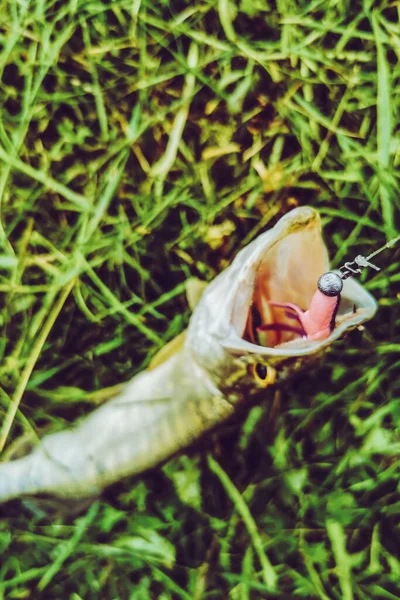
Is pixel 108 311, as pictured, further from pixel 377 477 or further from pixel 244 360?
pixel 377 477

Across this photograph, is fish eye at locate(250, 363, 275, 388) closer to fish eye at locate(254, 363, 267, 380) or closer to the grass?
fish eye at locate(254, 363, 267, 380)

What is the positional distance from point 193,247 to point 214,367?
725mm

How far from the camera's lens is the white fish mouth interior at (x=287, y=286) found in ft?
5.33

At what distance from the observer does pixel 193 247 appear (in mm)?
2291

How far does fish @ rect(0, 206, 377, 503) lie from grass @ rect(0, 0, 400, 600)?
→ 190mm

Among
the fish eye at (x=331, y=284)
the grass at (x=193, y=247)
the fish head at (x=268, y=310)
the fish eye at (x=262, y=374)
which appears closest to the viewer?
the fish eye at (x=331, y=284)

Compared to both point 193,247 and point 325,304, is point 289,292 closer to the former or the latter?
point 325,304

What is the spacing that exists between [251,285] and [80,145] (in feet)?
3.93

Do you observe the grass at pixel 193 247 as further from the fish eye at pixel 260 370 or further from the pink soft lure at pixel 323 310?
the pink soft lure at pixel 323 310

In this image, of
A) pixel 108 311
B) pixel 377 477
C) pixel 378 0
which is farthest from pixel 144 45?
pixel 377 477

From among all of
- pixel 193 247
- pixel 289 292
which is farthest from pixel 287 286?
pixel 193 247

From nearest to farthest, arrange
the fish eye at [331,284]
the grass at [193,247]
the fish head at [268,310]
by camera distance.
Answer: the fish eye at [331,284] → the fish head at [268,310] → the grass at [193,247]

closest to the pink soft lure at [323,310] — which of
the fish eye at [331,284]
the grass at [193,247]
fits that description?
the fish eye at [331,284]

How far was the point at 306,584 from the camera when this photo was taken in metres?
2.04
